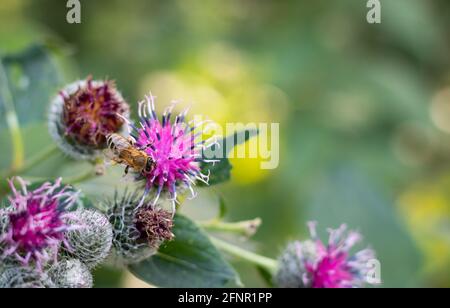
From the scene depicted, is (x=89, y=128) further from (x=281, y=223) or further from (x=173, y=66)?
(x=173, y=66)

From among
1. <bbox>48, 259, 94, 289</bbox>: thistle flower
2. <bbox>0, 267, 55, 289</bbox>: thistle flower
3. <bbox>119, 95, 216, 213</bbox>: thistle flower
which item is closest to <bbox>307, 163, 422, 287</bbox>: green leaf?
<bbox>119, 95, 216, 213</bbox>: thistle flower

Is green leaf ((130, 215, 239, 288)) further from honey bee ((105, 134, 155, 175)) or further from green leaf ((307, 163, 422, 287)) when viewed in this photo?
green leaf ((307, 163, 422, 287))

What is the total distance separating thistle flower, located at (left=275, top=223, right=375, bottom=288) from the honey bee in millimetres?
812

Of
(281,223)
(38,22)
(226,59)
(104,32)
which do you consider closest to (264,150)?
(281,223)

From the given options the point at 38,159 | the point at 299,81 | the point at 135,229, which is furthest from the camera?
the point at 299,81

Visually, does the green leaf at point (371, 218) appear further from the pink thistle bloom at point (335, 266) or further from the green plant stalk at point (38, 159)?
the green plant stalk at point (38, 159)

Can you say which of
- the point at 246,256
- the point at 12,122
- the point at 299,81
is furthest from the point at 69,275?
the point at 299,81

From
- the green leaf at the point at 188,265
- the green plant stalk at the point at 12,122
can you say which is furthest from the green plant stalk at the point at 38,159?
the green leaf at the point at 188,265

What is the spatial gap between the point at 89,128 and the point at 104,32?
454cm

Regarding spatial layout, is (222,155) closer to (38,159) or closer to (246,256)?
(246,256)

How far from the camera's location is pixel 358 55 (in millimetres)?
6172

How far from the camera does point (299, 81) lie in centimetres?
579

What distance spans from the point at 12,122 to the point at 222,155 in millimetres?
1302

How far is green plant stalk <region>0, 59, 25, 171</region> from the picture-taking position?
A: 118 inches
